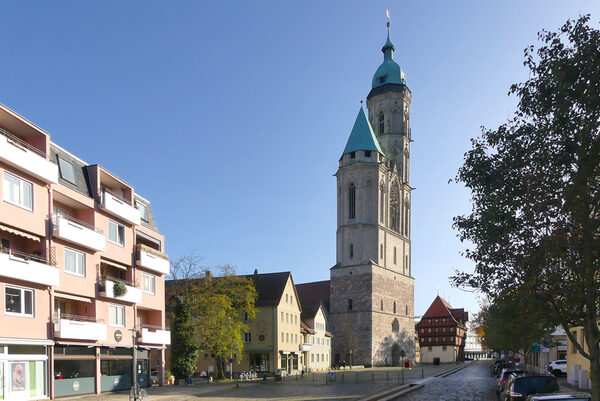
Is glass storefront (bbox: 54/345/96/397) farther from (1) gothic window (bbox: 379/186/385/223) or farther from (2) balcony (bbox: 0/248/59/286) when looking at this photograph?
(1) gothic window (bbox: 379/186/385/223)

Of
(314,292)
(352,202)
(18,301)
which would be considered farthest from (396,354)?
(18,301)

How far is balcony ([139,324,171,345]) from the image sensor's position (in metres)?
35.6

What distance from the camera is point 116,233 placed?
34.0 meters

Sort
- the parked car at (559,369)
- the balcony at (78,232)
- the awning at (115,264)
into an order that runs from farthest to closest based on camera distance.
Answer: the parked car at (559,369), the awning at (115,264), the balcony at (78,232)

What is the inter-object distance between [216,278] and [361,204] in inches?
1766

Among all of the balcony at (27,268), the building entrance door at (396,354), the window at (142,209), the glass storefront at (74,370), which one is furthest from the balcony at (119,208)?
the building entrance door at (396,354)

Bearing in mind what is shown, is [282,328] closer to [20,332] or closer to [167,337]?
[167,337]

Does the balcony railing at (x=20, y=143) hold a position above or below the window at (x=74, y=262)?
above

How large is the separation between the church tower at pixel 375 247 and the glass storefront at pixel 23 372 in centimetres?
5937

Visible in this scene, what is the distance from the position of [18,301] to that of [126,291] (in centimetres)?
828

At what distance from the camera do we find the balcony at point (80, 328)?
26.8 meters

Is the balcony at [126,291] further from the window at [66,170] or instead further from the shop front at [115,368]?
the window at [66,170]

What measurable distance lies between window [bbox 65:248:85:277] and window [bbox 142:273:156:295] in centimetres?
760

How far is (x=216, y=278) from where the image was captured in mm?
50000
